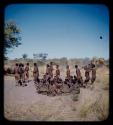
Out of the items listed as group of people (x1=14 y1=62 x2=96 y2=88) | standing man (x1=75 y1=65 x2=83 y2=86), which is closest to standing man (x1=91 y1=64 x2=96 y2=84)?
group of people (x1=14 y1=62 x2=96 y2=88)

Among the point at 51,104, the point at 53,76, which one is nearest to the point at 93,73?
the point at 53,76

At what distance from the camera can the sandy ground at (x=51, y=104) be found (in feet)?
9.77

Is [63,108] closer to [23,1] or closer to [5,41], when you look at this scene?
[5,41]

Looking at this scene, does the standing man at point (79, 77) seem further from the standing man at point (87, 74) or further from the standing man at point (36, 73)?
the standing man at point (36, 73)

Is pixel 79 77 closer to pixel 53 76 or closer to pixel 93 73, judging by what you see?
pixel 93 73

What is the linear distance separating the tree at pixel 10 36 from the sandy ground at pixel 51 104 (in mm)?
289

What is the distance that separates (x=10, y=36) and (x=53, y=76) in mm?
543

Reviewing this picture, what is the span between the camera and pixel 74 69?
2967 millimetres

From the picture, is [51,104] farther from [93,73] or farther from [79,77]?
[93,73]

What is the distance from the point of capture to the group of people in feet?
9.89

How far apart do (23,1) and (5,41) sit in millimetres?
394

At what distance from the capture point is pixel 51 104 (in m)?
3.02

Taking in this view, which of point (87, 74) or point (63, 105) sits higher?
point (87, 74)

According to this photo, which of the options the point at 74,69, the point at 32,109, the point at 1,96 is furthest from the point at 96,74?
the point at 1,96
